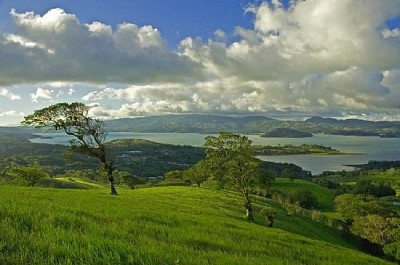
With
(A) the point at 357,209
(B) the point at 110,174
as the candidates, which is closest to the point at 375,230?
(A) the point at 357,209

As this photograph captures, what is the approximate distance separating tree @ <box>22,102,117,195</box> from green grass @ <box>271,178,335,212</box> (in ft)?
295

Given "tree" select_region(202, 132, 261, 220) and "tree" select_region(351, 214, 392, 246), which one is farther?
"tree" select_region(351, 214, 392, 246)

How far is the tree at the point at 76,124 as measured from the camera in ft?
130

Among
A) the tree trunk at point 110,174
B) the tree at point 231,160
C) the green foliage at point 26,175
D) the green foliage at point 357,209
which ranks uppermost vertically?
the tree at point 231,160

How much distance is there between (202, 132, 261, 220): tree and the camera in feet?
123

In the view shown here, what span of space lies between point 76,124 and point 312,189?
115283mm

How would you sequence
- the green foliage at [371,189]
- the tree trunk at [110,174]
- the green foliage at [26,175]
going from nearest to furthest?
1. the tree trunk at [110,174]
2. the green foliage at [26,175]
3. the green foliage at [371,189]

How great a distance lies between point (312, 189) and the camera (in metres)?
140

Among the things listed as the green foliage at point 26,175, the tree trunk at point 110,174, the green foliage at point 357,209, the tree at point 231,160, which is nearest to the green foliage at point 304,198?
the green foliage at point 357,209

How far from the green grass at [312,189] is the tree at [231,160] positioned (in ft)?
284

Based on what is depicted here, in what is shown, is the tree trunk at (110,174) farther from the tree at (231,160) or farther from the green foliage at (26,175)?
the green foliage at (26,175)

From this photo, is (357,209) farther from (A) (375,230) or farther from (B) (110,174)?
(B) (110,174)

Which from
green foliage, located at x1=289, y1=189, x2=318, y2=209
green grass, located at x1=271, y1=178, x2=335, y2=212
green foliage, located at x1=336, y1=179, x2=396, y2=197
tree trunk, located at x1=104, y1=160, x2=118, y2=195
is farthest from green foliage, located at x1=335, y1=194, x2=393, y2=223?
tree trunk, located at x1=104, y1=160, x2=118, y2=195

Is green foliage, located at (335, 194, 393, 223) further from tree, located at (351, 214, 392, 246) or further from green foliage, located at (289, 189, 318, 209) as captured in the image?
green foliage, located at (289, 189, 318, 209)
